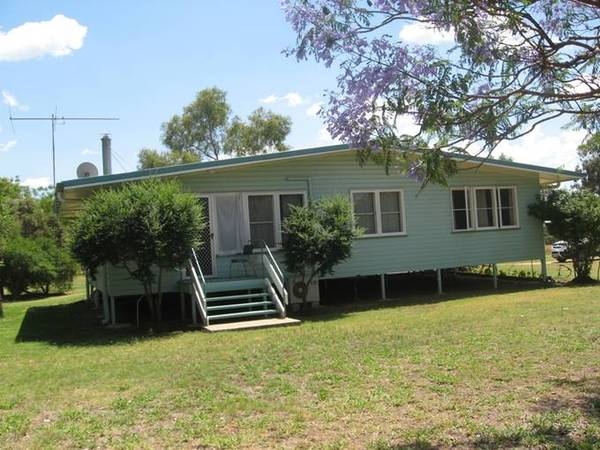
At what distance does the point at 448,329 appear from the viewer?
1016 centimetres

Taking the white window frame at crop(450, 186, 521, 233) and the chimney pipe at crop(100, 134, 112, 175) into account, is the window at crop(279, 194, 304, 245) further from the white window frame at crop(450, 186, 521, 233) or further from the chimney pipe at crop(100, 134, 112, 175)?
the chimney pipe at crop(100, 134, 112, 175)

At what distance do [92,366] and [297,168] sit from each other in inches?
320

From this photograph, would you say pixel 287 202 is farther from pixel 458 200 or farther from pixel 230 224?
pixel 458 200

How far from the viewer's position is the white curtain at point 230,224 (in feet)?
48.4

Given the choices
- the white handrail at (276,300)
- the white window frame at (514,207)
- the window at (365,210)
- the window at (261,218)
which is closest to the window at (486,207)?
the white window frame at (514,207)

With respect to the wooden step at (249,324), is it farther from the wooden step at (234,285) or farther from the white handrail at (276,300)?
the wooden step at (234,285)

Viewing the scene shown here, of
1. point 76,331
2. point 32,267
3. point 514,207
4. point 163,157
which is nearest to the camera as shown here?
point 76,331

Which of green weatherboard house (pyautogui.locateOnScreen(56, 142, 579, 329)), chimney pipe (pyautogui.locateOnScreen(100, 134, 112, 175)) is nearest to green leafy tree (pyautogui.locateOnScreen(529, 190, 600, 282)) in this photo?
green weatherboard house (pyautogui.locateOnScreen(56, 142, 579, 329))

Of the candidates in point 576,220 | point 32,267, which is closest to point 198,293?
point 576,220

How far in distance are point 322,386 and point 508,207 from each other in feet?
43.7

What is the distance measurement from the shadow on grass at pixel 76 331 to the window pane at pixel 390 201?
6.27 meters

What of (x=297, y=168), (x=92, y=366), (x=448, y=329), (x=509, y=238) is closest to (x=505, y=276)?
(x=509, y=238)

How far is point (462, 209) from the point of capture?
17812 millimetres

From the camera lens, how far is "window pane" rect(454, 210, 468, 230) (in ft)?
58.0
